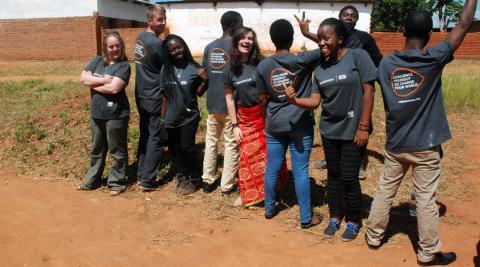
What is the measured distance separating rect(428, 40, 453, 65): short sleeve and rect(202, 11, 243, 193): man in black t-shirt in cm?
188

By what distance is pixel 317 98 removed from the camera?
138 inches

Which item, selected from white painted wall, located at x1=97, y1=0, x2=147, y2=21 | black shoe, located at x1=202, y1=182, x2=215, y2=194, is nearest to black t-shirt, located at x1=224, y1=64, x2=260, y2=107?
black shoe, located at x1=202, y1=182, x2=215, y2=194

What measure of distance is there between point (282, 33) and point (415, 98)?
114cm

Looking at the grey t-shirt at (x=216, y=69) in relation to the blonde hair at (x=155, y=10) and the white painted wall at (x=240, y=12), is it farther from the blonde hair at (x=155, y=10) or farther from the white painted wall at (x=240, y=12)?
the white painted wall at (x=240, y=12)

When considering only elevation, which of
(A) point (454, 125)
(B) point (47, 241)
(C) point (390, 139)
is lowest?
(B) point (47, 241)

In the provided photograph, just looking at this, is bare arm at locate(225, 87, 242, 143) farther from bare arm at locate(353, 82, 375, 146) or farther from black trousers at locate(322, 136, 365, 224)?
bare arm at locate(353, 82, 375, 146)

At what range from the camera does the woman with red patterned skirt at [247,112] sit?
4.00 metres

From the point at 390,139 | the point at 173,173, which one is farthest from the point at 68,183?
the point at 390,139

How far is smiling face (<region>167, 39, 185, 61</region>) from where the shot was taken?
438 centimetres

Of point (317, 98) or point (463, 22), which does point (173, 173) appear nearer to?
point (317, 98)

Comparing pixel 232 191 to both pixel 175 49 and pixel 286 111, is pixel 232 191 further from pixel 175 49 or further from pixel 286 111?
pixel 175 49

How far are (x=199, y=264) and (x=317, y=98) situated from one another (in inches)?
62.9

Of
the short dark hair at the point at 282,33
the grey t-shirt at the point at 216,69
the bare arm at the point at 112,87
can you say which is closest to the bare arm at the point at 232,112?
the grey t-shirt at the point at 216,69

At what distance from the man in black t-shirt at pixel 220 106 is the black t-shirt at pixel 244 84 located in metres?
0.20
